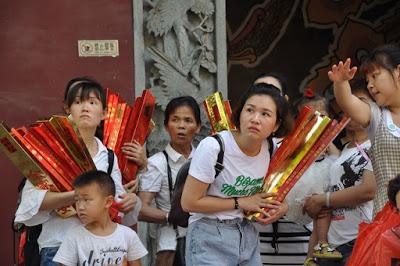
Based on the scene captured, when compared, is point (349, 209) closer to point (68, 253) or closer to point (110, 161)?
point (110, 161)

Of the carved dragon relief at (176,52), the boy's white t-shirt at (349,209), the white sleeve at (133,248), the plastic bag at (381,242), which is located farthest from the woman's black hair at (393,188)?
the carved dragon relief at (176,52)

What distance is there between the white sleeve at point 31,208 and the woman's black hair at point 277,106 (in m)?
A: 1.09

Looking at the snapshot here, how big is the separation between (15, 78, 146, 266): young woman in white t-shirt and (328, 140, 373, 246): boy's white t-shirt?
1171 millimetres

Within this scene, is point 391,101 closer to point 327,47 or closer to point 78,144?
point 78,144

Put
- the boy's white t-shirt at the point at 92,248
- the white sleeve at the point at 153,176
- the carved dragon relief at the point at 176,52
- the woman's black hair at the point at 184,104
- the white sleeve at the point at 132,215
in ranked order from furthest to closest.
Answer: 1. the carved dragon relief at the point at 176,52
2. the woman's black hair at the point at 184,104
3. the white sleeve at the point at 153,176
4. the white sleeve at the point at 132,215
5. the boy's white t-shirt at the point at 92,248

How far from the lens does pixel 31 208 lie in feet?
15.1

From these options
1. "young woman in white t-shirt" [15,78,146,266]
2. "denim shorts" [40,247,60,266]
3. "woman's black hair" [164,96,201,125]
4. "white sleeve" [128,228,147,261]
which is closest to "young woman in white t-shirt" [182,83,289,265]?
"white sleeve" [128,228,147,261]

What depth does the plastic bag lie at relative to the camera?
4.11 meters

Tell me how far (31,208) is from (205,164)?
0.95 metres

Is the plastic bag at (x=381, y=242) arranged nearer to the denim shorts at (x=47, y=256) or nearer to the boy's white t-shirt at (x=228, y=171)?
the boy's white t-shirt at (x=228, y=171)

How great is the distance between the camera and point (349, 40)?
9562 millimetres

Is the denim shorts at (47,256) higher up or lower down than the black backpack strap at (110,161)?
lower down

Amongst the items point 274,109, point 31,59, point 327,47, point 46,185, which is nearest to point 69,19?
point 31,59

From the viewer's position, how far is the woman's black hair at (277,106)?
4516 millimetres
